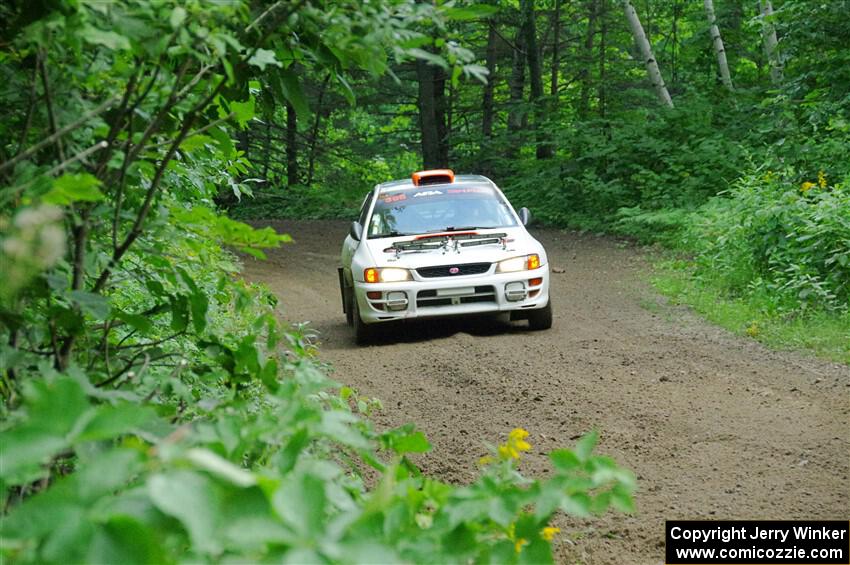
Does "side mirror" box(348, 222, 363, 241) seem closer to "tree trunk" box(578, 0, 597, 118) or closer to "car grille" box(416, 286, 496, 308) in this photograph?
"car grille" box(416, 286, 496, 308)

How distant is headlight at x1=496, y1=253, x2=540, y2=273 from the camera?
36.8 feet

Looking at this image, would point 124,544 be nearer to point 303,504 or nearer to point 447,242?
point 303,504

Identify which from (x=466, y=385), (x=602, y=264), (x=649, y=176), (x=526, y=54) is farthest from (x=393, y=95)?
(x=466, y=385)

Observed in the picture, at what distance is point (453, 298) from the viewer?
11.2 metres

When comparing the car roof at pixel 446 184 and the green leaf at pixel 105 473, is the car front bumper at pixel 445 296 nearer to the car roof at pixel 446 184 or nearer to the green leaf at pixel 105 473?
the car roof at pixel 446 184

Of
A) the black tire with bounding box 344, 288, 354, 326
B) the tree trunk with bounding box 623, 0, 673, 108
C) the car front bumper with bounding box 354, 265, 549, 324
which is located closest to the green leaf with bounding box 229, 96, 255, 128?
the car front bumper with bounding box 354, 265, 549, 324

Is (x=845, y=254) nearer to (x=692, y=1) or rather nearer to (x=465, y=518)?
(x=465, y=518)

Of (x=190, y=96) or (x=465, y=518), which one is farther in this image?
(x=190, y=96)

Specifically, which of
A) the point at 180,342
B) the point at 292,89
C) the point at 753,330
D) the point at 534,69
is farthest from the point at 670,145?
the point at 292,89

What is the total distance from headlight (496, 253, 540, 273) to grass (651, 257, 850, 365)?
239 cm

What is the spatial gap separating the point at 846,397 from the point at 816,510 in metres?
2.73

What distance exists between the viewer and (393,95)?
34.6 metres

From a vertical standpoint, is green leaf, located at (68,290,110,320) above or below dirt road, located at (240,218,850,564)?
above

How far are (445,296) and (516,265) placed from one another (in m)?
0.90
